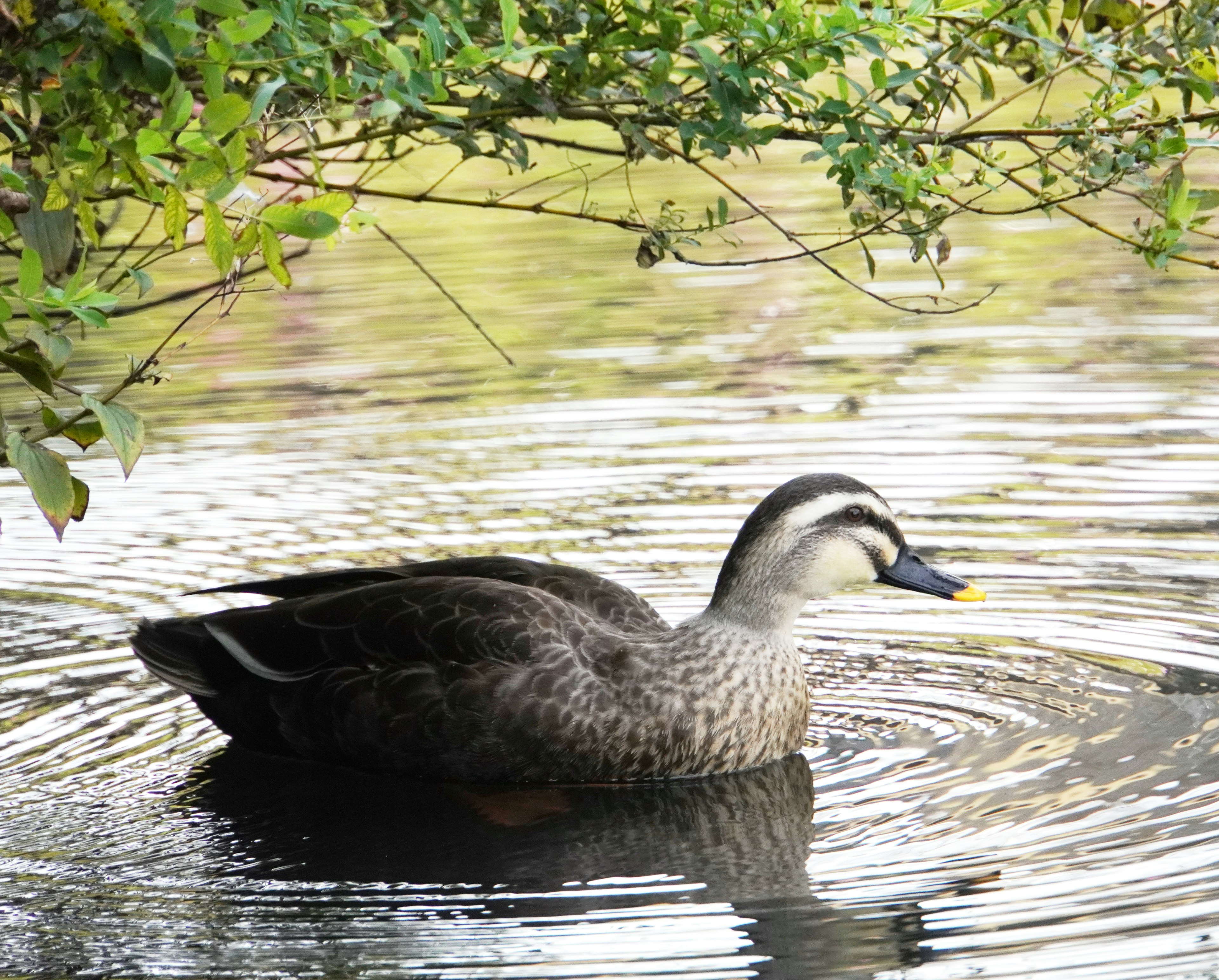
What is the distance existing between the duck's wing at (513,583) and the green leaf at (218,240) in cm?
241

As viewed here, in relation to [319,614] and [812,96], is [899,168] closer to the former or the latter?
[812,96]

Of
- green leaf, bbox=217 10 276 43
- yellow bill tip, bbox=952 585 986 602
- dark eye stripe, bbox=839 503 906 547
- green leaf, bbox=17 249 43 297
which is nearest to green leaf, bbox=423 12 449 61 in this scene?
green leaf, bbox=217 10 276 43

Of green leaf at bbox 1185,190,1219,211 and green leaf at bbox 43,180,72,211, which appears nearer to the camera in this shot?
green leaf at bbox 43,180,72,211

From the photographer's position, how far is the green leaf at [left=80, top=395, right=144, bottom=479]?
3.97m

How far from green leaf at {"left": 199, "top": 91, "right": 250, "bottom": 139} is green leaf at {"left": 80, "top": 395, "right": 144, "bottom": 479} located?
634 mm

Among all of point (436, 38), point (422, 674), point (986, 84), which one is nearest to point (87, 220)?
point (436, 38)

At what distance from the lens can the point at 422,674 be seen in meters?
6.20

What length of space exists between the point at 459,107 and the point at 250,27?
6.87ft

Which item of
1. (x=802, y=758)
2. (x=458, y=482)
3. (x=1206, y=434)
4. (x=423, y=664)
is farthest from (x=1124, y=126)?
(x=458, y=482)

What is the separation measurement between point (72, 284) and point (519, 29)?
202 centimetres

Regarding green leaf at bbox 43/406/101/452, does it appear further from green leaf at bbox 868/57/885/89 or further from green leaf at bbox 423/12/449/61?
green leaf at bbox 868/57/885/89

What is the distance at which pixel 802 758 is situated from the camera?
6.20 meters

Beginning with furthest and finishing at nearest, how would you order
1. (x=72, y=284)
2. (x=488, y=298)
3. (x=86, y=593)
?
1. (x=488, y=298)
2. (x=86, y=593)
3. (x=72, y=284)

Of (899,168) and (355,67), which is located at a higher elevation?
(355,67)
